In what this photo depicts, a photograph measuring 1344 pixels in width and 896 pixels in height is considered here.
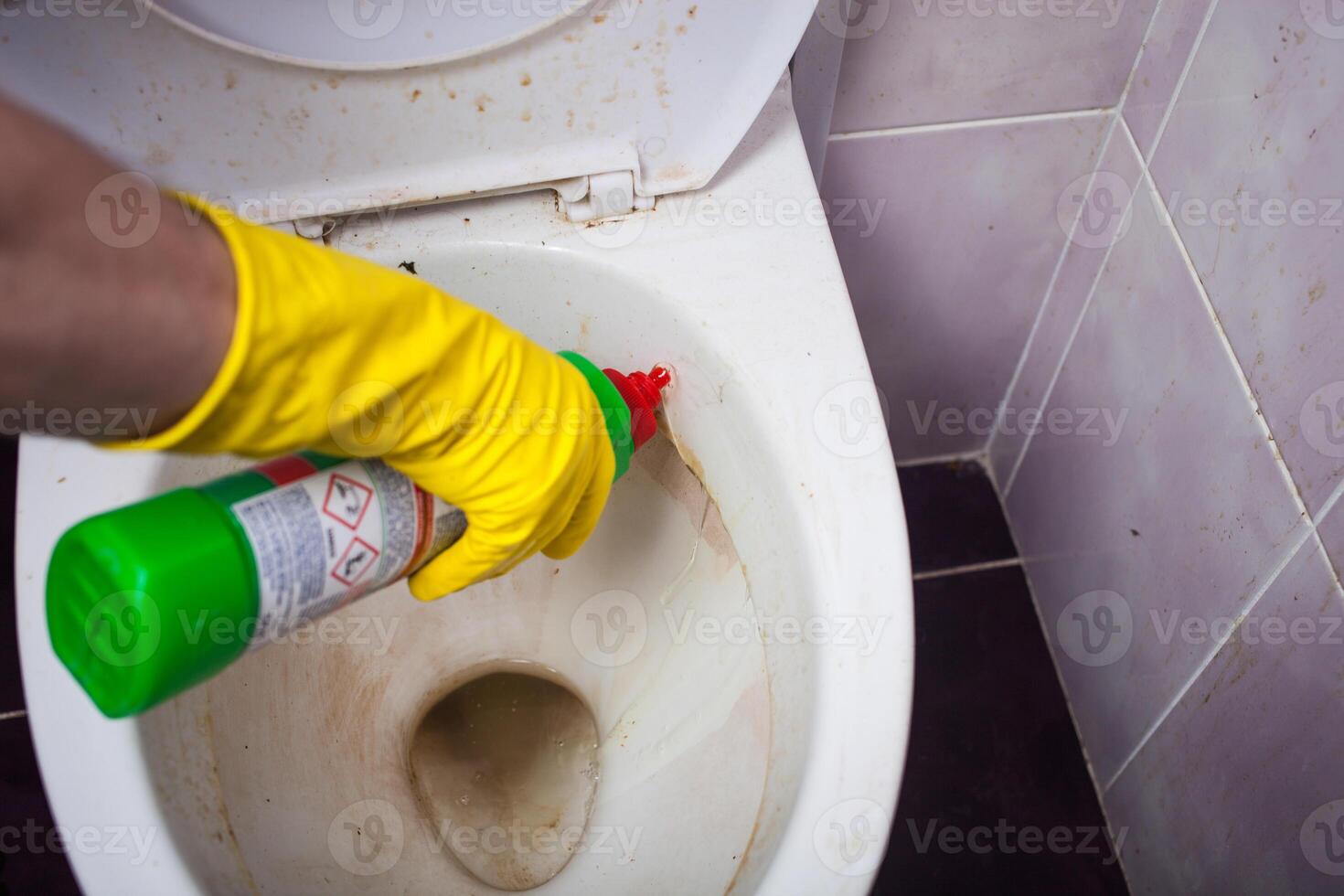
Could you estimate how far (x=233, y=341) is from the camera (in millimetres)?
319

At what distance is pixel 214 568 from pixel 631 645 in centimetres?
30

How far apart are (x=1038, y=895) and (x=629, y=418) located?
1.80ft

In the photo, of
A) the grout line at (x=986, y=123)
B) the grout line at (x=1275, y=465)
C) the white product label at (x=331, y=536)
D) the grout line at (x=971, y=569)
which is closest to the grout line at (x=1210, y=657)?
the grout line at (x=1275, y=465)

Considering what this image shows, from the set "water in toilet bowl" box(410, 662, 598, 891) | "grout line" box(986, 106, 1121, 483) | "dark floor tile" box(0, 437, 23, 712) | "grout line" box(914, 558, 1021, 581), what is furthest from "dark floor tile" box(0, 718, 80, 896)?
"grout line" box(986, 106, 1121, 483)

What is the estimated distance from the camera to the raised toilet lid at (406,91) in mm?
441

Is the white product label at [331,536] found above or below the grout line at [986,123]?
below

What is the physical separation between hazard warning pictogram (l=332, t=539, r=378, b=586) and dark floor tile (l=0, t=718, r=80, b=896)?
565 millimetres

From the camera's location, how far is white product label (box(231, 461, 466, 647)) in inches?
14.9

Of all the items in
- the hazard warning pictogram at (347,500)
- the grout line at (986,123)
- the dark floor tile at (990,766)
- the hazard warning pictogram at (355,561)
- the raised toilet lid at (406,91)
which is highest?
the grout line at (986,123)

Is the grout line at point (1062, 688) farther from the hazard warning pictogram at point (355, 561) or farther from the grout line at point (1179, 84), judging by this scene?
the hazard warning pictogram at point (355, 561)

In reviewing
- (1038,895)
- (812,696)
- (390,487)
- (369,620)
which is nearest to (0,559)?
(369,620)

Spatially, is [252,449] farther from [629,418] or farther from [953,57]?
[953,57]

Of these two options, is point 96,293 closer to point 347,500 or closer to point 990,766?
point 347,500

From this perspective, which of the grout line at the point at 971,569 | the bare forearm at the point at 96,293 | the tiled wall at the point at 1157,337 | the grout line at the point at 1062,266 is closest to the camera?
the bare forearm at the point at 96,293
